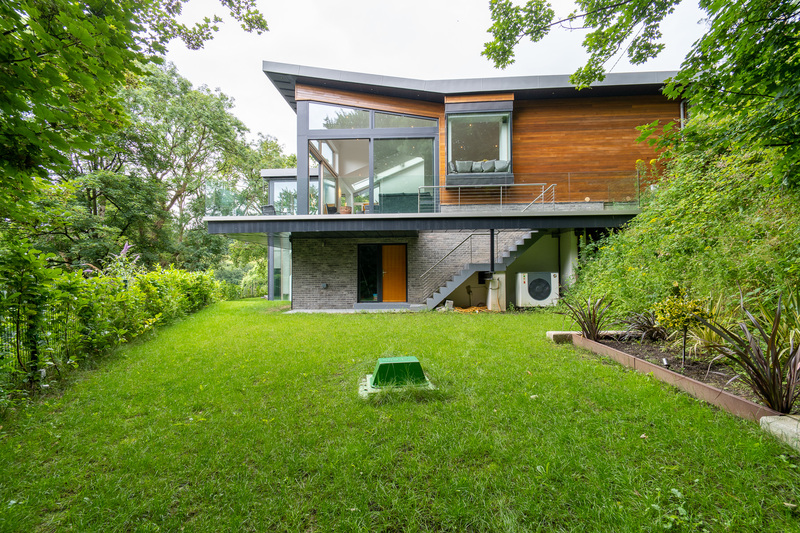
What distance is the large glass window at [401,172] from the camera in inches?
382

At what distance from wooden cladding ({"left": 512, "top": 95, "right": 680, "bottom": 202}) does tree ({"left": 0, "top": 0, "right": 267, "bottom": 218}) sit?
35.3ft

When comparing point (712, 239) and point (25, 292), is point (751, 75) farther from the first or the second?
point (25, 292)

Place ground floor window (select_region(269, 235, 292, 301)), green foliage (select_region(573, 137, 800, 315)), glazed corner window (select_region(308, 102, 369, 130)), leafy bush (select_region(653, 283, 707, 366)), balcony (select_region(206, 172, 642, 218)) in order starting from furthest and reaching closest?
ground floor window (select_region(269, 235, 292, 301)), glazed corner window (select_region(308, 102, 369, 130)), balcony (select_region(206, 172, 642, 218)), green foliage (select_region(573, 137, 800, 315)), leafy bush (select_region(653, 283, 707, 366))

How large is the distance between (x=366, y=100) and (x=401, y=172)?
291 centimetres

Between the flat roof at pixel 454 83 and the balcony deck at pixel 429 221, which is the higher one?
the flat roof at pixel 454 83

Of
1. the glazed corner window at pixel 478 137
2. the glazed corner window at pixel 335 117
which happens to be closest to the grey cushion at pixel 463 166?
the glazed corner window at pixel 478 137

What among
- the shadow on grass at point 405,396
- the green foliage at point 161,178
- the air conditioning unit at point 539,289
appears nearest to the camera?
the shadow on grass at point 405,396

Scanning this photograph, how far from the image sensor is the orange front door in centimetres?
1125

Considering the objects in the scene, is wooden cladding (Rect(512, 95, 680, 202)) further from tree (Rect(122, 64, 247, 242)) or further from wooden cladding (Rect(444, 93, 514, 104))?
tree (Rect(122, 64, 247, 242))

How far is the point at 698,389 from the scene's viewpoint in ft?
9.48

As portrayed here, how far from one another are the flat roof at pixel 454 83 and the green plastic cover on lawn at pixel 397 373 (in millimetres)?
9919

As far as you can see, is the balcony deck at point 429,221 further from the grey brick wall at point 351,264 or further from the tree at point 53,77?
the tree at point 53,77

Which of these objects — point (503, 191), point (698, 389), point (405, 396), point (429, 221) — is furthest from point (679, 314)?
point (503, 191)

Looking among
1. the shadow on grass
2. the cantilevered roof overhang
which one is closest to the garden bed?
the shadow on grass
